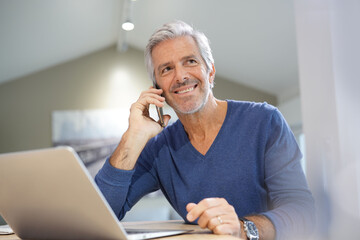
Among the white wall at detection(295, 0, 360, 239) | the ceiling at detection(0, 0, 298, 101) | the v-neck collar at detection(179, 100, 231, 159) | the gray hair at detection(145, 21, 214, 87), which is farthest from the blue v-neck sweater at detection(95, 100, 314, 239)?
the ceiling at detection(0, 0, 298, 101)

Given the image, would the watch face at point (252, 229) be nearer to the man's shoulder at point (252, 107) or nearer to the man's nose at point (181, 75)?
the man's shoulder at point (252, 107)

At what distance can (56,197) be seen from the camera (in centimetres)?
64

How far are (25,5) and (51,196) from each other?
156 inches

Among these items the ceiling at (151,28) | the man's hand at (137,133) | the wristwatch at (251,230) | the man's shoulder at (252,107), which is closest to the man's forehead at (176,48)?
the man's hand at (137,133)

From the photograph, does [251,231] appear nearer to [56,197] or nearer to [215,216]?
[215,216]

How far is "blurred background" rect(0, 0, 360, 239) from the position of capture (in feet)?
3.92

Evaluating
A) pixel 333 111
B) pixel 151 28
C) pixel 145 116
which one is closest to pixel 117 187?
pixel 145 116

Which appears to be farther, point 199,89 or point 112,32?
point 112,32

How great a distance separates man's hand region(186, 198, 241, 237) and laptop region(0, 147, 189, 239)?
0.06 metres

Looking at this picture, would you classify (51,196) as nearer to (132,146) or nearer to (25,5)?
(132,146)

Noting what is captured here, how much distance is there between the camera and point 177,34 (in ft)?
4.64

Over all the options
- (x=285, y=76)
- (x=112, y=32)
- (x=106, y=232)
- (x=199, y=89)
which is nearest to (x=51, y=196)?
(x=106, y=232)

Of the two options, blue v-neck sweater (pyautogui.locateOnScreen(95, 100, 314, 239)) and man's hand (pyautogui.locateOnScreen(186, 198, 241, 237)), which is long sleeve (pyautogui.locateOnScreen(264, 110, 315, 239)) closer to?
blue v-neck sweater (pyautogui.locateOnScreen(95, 100, 314, 239))

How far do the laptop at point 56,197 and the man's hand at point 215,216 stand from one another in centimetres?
6
